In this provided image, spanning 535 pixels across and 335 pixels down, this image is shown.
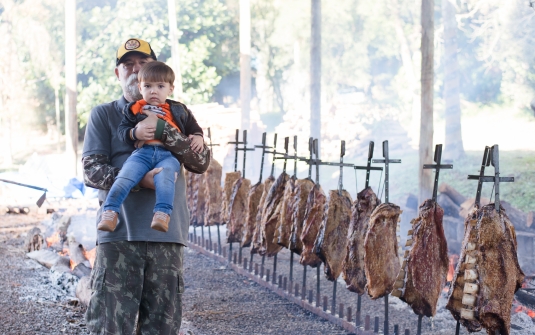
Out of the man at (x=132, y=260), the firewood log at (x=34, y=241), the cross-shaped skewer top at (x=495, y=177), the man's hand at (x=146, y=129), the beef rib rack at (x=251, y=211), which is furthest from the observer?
the firewood log at (x=34, y=241)

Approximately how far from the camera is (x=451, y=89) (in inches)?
619

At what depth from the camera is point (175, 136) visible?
11.0 ft

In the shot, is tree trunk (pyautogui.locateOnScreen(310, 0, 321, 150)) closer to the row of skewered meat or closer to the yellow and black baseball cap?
the row of skewered meat

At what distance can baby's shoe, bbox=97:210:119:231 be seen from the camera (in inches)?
122

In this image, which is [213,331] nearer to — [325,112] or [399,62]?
[325,112]

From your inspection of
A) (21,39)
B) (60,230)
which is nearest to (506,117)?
(60,230)

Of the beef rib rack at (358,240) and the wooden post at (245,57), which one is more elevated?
the wooden post at (245,57)

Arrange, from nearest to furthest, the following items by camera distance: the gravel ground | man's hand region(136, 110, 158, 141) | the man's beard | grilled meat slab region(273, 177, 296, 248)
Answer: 1. man's hand region(136, 110, 158, 141)
2. the man's beard
3. the gravel ground
4. grilled meat slab region(273, 177, 296, 248)

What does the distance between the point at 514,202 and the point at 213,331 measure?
313 inches

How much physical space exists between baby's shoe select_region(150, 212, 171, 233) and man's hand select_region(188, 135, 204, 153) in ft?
1.57

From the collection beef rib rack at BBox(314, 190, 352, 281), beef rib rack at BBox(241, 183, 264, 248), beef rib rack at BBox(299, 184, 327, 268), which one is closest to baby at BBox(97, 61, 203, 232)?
beef rib rack at BBox(314, 190, 352, 281)

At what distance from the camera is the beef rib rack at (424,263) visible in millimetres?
4566

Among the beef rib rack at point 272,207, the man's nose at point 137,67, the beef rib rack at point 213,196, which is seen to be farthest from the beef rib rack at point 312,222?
the beef rib rack at point 213,196

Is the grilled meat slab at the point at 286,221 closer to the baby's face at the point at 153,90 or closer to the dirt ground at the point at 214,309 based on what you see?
the dirt ground at the point at 214,309
